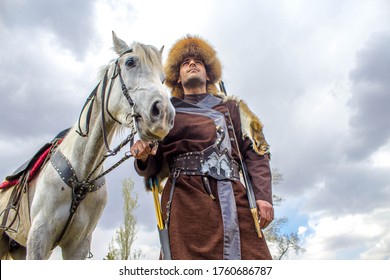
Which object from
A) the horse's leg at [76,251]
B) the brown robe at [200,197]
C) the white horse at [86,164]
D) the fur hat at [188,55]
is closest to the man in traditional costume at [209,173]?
the brown robe at [200,197]

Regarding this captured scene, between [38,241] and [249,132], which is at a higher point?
[249,132]

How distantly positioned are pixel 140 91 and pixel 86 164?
1.06 m

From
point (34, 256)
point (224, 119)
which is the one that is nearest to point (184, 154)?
point (224, 119)

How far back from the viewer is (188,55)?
143 inches

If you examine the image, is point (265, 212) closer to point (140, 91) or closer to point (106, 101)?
point (140, 91)

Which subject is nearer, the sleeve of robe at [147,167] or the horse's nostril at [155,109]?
the horse's nostril at [155,109]

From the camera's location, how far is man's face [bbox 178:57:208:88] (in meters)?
3.40

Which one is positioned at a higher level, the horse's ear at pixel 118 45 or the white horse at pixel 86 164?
the horse's ear at pixel 118 45

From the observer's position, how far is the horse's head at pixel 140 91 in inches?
113

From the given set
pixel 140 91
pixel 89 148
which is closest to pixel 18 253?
pixel 89 148

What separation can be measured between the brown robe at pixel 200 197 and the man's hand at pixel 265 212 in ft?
0.17

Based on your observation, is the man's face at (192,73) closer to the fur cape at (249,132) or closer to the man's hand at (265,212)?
the fur cape at (249,132)

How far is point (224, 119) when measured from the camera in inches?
127

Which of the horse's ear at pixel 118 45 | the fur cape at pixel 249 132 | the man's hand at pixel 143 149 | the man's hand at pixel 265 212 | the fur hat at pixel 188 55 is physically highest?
the horse's ear at pixel 118 45
